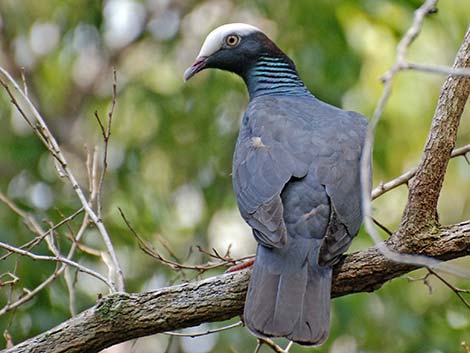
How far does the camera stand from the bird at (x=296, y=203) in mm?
4027

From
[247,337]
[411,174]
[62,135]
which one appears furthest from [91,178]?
[62,135]

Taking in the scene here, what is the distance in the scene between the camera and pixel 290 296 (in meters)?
4.09

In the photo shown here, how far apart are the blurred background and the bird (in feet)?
6.98

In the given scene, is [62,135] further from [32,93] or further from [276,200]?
[276,200]

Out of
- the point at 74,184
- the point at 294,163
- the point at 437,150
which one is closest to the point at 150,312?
the point at 74,184

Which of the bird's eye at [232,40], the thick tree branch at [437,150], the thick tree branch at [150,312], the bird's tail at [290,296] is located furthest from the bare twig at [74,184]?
the bird's eye at [232,40]

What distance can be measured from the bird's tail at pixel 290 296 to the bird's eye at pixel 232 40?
6.73ft

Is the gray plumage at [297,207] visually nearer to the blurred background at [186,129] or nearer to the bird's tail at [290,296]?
the bird's tail at [290,296]

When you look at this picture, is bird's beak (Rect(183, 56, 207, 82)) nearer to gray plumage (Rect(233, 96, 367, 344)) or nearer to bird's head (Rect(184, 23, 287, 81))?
bird's head (Rect(184, 23, 287, 81))

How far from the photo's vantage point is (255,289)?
4.04 m

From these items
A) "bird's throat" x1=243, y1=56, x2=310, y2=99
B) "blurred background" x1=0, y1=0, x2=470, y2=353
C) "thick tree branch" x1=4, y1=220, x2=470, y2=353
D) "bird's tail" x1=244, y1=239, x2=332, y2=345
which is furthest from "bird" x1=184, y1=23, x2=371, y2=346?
"blurred background" x1=0, y1=0, x2=470, y2=353

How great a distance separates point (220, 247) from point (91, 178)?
3.79m

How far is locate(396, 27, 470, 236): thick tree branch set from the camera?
3.78m

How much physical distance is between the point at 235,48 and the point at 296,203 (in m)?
1.86
